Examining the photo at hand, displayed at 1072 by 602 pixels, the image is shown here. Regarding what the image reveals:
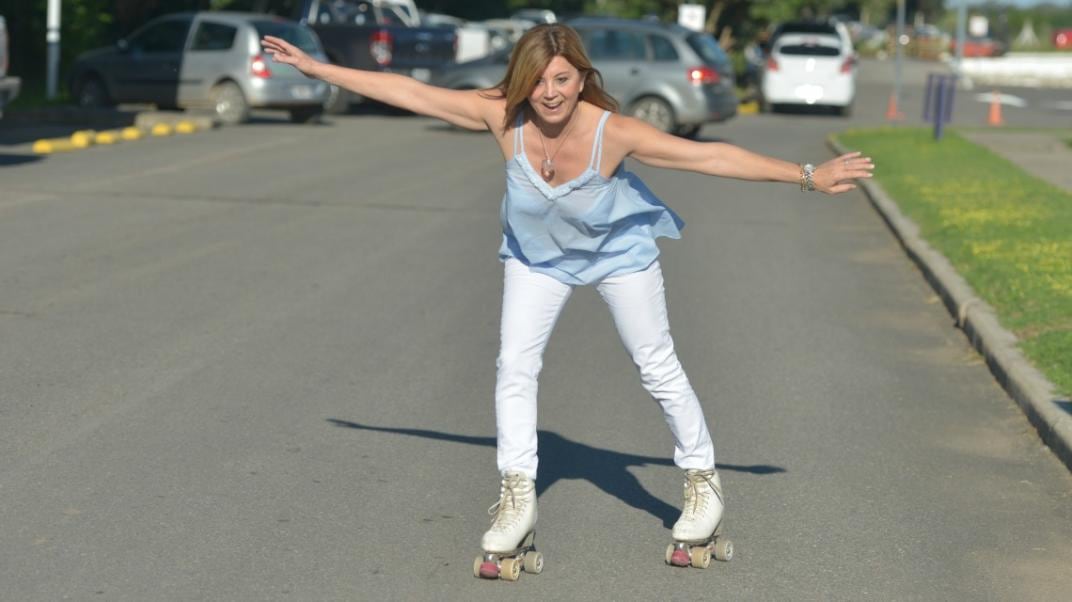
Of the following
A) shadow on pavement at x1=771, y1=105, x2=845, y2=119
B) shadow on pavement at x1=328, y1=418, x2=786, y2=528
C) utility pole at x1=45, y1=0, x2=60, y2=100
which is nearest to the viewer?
shadow on pavement at x1=328, y1=418, x2=786, y2=528

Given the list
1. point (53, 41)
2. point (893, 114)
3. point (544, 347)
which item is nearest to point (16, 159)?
point (53, 41)

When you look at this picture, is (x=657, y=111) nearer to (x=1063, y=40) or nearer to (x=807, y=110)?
(x=807, y=110)

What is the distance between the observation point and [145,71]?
27.2 metres

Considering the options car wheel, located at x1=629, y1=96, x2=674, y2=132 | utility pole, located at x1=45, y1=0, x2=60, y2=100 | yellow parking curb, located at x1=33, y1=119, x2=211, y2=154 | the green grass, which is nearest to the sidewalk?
the green grass

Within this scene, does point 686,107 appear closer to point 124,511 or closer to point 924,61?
point 124,511

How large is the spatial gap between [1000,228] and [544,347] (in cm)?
942

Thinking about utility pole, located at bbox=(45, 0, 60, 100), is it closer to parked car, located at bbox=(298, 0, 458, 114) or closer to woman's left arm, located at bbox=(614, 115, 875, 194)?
parked car, located at bbox=(298, 0, 458, 114)

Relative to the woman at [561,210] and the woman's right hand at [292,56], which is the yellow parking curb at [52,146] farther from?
the woman at [561,210]

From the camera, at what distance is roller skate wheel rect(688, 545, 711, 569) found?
551cm

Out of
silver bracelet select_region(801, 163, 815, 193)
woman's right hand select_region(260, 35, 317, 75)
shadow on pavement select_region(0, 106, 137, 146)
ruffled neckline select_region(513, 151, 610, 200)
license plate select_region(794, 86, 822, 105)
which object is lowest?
shadow on pavement select_region(0, 106, 137, 146)

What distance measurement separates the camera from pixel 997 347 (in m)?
9.21

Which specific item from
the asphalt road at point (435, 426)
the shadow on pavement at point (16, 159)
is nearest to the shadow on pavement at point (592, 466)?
the asphalt road at point (435, 426)

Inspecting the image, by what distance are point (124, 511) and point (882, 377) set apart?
4395 millimetres

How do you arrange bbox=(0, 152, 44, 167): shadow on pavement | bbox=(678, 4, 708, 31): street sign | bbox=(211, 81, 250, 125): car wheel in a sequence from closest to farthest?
bbox=(0, 152, 44, 167): shadow on pavement < bbox=(211, 81, 250, 125): car wheel < bbox=(678, 4, 708, 31): street sign
